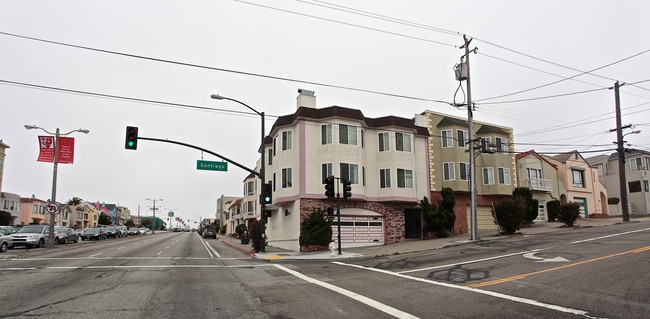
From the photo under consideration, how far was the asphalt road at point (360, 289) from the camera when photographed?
7898mm

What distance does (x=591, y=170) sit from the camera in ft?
155

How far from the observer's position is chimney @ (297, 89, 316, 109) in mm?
28953

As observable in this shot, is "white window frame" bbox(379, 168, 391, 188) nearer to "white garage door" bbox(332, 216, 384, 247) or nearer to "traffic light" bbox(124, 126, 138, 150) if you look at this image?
"white garage door" bbox(332, 216, 384, 247)

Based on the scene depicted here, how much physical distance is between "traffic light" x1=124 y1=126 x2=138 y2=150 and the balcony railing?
115 feet

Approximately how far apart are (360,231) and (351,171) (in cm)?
424

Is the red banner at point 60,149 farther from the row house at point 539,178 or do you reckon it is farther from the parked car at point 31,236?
the row house at point 539,178

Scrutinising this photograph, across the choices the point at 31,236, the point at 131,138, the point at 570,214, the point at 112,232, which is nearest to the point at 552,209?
the point at 570,214

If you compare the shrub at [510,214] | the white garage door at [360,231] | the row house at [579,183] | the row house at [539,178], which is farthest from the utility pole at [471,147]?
the row house at [579,183]

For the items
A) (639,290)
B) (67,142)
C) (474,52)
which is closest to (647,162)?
(474,52)

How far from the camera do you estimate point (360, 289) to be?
1092cm

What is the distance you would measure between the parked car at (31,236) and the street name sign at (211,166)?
618 inches

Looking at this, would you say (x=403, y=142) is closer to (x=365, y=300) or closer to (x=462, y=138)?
(x=462, y=138)

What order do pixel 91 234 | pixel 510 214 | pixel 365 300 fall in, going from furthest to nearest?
pixel 91 234 → pixel 510 214 → pixel 365 300

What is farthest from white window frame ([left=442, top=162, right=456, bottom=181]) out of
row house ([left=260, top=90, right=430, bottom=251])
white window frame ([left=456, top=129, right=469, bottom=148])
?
row house ([left=260, top=90, right=430, bottom=251])
